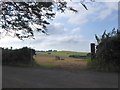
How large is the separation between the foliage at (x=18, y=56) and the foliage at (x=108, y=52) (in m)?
5.62

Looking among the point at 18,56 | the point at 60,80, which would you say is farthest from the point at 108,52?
the point at 18,56

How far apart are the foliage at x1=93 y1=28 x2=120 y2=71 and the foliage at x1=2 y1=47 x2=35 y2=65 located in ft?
18.4

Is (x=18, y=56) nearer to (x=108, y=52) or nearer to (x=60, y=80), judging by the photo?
(x=108, y=52)

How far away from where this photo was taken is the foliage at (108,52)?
1897 cm

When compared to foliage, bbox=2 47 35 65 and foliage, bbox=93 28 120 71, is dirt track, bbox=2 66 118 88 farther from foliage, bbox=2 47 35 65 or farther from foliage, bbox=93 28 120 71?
foliage, bbox=2 47 35 65

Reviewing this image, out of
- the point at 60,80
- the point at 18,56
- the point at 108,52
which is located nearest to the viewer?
the point at 60,80

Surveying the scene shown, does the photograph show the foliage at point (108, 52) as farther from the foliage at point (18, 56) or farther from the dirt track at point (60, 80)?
the foliage at point (18, 56)

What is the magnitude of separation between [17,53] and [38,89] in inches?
426

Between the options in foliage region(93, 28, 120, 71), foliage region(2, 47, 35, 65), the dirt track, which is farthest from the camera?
foliage region(2, 47, 35, 65)

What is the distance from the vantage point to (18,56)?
2319 centimetres

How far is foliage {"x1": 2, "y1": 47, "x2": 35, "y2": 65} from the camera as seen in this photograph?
2288cm

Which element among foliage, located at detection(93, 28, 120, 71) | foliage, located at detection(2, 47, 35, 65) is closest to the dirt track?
foliage, located at detection(93, 28, 120, 71)

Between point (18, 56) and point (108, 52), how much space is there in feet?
23.4

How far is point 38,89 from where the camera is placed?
12.7m
